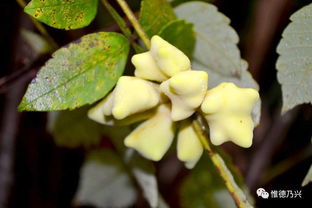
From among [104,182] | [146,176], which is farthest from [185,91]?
[104,182]

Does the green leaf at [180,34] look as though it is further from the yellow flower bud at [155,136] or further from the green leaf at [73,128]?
the green leaf at [73,128]

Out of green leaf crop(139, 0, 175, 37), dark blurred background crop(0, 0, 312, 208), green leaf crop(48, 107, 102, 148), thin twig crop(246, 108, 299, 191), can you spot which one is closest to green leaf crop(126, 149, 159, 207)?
green leaf crop(48, 107, 102, 148)

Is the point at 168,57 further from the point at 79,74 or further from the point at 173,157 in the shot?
the point at 173,157

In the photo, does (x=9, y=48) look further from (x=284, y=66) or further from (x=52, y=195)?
(x=284, y=66)

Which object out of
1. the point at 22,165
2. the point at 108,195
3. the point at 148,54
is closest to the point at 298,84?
the point at 148,54

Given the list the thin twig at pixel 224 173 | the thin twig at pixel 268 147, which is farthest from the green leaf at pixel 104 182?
the thin twig at pixel 224 173
